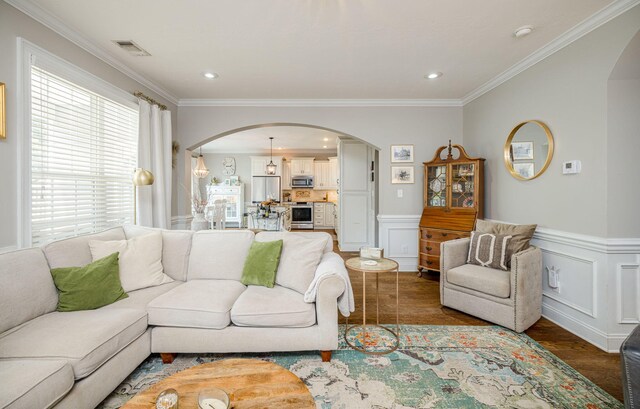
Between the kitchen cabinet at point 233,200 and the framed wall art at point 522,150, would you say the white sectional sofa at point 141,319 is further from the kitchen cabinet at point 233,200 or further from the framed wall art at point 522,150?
the kitchen cabinet at point 233,200

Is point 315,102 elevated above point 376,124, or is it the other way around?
point 315,102

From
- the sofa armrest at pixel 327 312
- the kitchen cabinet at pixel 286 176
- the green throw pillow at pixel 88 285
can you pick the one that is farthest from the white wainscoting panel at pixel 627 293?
the kitchen cabinet at pixel 286 176

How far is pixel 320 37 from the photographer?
2539mm

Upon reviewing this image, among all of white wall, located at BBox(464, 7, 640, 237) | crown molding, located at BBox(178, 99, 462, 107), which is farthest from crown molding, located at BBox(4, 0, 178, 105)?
white wall, located at BBox(464, 7, 640, 237)

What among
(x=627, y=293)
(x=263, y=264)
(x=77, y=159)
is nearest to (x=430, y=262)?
(x=627, y=293)

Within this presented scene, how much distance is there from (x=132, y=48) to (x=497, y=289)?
4234 mm

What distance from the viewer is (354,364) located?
2.04 m

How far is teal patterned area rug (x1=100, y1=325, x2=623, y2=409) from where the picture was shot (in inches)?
66.7

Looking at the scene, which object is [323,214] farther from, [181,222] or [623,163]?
[623,163]

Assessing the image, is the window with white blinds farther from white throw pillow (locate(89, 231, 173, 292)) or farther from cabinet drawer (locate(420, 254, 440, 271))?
cabinet drawer (locate(420, 254, 440, 271))

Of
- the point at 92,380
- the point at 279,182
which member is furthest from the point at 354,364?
the point at 279,182

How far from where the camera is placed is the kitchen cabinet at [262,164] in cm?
893

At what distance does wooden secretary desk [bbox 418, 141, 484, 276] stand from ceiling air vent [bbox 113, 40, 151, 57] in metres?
3.79

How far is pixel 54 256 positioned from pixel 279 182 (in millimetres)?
7053
